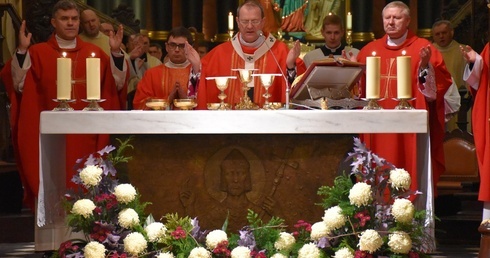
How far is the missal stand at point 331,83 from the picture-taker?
22.7ft

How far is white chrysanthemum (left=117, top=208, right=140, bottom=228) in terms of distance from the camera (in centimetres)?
662

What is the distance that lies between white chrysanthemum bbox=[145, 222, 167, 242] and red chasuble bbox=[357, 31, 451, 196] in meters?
1.85

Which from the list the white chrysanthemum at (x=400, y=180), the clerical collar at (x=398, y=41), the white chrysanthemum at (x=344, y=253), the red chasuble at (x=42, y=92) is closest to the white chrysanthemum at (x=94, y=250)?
the white chrysanthemum at (x=344, y=253)

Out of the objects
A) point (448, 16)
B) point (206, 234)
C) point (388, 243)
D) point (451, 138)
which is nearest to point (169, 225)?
point (206, 234)

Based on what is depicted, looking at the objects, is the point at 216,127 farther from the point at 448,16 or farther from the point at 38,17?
the point at 448,16

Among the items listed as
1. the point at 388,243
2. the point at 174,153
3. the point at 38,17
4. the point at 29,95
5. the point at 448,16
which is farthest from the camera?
the point at 448,16

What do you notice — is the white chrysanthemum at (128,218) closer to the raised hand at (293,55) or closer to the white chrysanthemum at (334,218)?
the white chrysanthemum at (334,218)

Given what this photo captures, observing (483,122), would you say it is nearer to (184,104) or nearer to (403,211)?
(403,211)

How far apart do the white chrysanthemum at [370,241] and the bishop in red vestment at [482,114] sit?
66.7 inches

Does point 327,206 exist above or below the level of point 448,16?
below

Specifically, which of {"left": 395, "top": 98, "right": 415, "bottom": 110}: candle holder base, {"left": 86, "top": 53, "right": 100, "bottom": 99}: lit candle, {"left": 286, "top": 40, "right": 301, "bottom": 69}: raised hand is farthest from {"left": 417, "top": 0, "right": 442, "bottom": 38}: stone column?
{"left": 86, "top": 53, "right": 100, "bottom": 99}: lit candle

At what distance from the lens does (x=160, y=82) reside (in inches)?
352

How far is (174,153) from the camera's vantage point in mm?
6895

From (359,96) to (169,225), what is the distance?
1.72m
